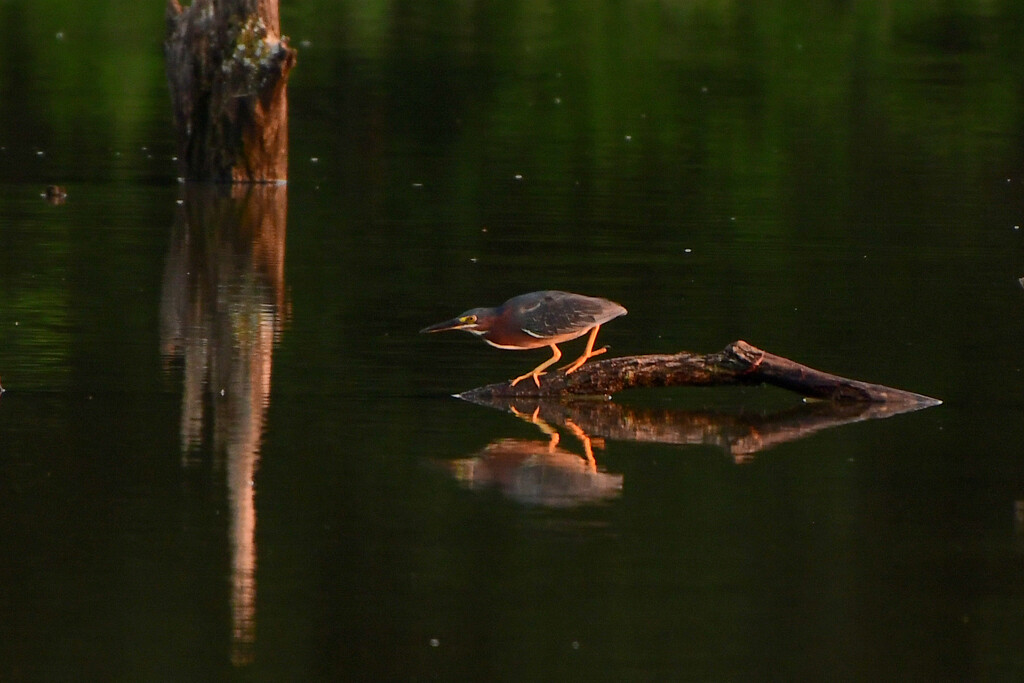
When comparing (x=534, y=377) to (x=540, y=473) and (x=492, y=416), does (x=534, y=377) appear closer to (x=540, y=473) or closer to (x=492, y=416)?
(x=492, y=416)

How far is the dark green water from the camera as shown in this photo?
7.17m

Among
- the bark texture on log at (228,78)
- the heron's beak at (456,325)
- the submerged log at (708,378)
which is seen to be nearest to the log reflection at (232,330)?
the bark texture on log at (228,78)

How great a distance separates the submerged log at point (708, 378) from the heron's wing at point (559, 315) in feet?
0.95

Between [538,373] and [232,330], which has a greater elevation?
[538,373]

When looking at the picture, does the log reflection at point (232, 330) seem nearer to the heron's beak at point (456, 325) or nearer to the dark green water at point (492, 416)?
the dark green water at point (492, 416)

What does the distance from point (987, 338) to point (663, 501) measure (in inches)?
180

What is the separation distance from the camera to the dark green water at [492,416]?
7172 millimetres

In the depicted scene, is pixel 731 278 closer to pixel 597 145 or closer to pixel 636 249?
pixel 636 249

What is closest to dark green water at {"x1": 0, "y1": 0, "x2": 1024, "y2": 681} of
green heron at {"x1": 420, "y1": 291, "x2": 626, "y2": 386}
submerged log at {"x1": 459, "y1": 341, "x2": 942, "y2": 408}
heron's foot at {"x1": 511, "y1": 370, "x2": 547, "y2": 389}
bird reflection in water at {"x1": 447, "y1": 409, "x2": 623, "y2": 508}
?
bird reflection in water at {"x1": 447, "y1": 409, "x2": 623, "y2": 508}

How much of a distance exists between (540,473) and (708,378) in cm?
176

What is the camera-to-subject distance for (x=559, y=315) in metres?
10.6

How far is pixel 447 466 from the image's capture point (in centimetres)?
940

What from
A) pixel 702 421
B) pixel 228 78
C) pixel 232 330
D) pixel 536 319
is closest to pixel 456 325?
pixel 536 319

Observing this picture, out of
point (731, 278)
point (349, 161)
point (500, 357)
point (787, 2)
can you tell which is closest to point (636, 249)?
point (731, 278)
